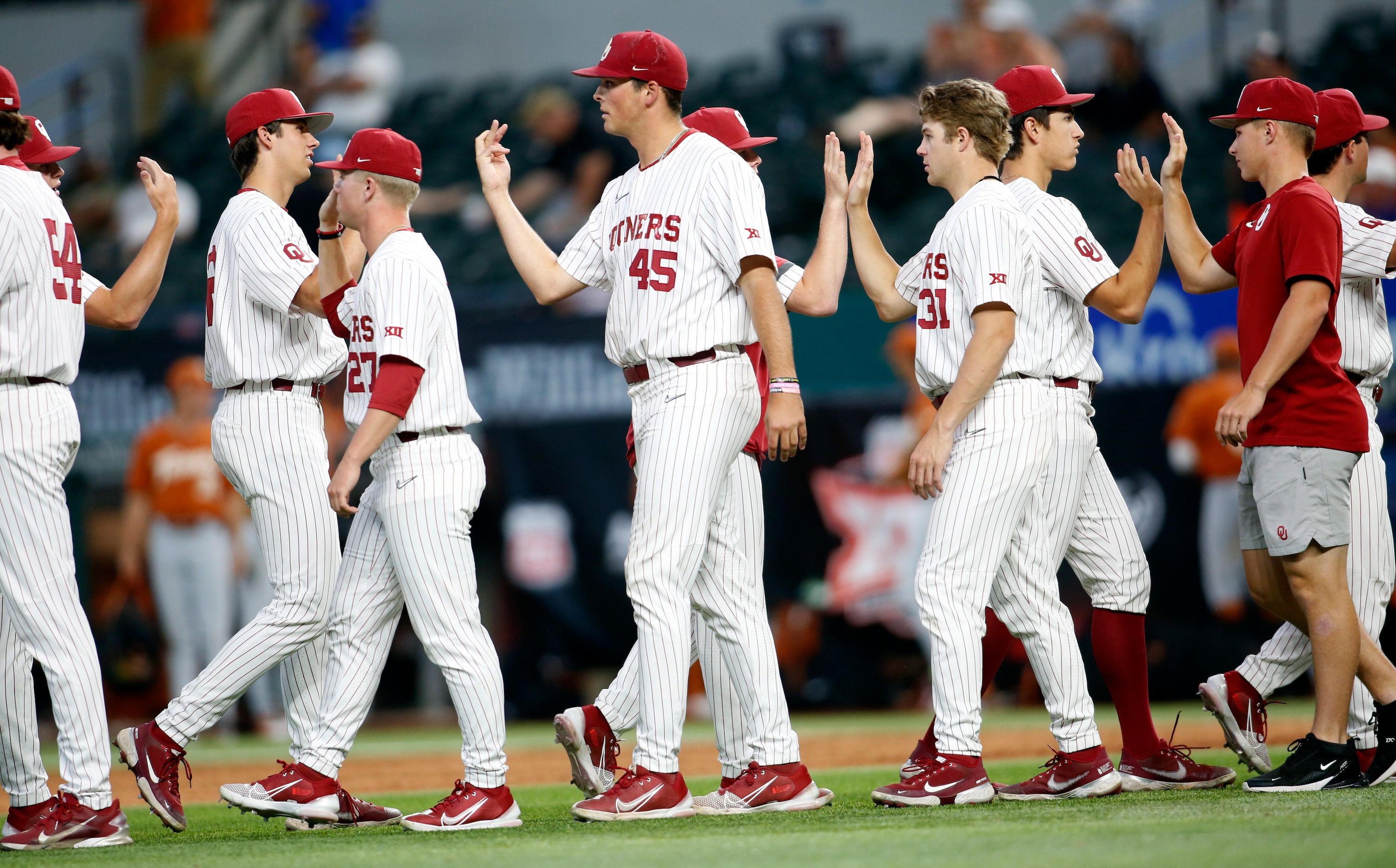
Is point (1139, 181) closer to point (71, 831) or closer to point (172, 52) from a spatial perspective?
point (71, 831)

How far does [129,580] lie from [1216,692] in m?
6.88

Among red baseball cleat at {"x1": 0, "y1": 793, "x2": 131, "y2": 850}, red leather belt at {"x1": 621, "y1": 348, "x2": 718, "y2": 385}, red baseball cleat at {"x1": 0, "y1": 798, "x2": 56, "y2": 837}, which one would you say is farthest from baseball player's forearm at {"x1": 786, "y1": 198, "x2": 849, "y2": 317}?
red baseball cleat at {"x1": 0, "y1": 798, "x2": 56, "y2": 837}

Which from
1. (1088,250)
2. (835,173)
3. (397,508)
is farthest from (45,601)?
(1088,250)

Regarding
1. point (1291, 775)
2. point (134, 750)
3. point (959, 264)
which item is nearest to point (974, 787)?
point (1291, 775)

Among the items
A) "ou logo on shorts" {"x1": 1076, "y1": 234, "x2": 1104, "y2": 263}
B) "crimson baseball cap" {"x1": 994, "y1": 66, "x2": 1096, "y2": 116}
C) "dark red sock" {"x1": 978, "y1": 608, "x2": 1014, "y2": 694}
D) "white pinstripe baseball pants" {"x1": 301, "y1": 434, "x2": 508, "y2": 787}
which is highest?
"crimson baseball cap" {"x1": 994, "y1": 66, "x2": 1096, "y2": 116}

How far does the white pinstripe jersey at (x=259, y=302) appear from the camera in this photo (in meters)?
4.42

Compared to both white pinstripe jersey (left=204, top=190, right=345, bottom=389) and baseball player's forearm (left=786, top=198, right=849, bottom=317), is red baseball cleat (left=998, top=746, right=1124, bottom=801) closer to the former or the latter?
baseball player's forearm (left=786, top=198, right=849, bottom=317)

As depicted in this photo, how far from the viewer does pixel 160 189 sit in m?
4.58

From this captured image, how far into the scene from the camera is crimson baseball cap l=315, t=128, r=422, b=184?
169 inches

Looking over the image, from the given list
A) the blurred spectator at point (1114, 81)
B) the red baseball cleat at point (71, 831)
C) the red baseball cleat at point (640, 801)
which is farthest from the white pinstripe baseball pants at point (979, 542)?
the blurred spectator at point (1114, 81)

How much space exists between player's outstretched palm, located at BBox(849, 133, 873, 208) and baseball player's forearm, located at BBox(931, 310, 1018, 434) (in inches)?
22.3

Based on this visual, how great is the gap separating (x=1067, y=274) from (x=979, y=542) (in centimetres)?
88

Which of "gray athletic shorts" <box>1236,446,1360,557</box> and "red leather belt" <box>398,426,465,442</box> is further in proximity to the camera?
"gray athletic shorts" <box>1236,446,1360,557</box>

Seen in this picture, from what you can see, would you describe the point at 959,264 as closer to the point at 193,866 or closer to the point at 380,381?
the point at 380,381
